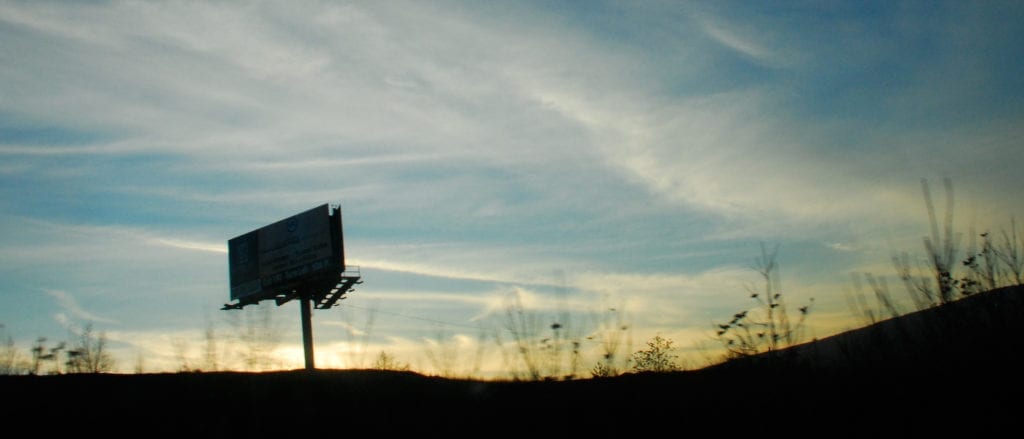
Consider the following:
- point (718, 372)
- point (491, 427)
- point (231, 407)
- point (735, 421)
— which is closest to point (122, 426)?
point (231, 407)

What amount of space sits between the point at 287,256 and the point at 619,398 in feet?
81.4

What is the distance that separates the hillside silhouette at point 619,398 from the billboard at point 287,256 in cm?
2091

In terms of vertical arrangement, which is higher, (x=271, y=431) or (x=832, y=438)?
(x=271, y=431)

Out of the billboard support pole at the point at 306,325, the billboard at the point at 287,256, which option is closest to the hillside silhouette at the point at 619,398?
the billboard at the point at 287,256

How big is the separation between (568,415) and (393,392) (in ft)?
5.88

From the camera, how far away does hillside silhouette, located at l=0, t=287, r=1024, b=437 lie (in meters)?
5.35

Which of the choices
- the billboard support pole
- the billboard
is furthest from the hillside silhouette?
the billboard support pole

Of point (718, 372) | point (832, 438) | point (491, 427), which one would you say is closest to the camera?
point (832, 438)

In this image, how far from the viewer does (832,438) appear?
5.07 metres

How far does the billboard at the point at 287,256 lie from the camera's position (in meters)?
28.5

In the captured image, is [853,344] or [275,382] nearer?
[275,382]

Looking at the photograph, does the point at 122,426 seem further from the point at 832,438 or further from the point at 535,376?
the point at 832,438

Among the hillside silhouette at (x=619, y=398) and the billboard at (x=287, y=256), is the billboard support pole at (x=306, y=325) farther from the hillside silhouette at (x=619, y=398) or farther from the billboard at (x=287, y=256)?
the hillside silhouette at (x=619, y=398)

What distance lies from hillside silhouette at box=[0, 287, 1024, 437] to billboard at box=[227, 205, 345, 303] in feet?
68.6
